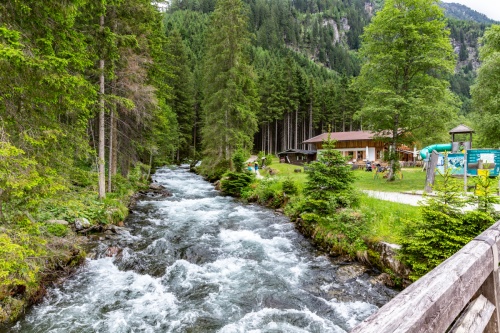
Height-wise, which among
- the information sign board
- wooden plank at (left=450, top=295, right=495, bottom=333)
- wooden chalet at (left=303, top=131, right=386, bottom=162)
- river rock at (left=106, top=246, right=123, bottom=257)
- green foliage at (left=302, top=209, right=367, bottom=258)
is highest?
wooden chalet at (left=303, top=131, right=386, bottom=162)

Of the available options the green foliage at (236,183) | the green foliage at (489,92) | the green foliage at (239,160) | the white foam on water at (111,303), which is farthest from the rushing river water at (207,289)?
the green foliage at (489,92)

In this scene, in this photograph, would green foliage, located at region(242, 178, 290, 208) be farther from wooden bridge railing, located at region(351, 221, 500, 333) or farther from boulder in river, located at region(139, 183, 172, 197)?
wooden bridge railing, located at region(351, 221, 500, 333)

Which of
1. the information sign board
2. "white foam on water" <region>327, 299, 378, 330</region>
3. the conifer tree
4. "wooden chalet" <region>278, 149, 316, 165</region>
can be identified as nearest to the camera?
"white foam on water" <region>327, 299, 378, 330</region>

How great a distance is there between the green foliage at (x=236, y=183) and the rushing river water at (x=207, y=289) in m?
9.10

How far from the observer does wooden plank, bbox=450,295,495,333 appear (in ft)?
6.44

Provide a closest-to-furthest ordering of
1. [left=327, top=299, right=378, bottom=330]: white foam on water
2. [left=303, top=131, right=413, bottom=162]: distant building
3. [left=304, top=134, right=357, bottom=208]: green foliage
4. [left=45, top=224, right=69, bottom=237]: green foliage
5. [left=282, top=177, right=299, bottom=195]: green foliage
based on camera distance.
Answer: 1. [left=327, top=299, right=378, bottom=330]: white foam on water
2. [left=45, top=224, right=69, bottom=237]: green foliage
3. [left=304, top=134, right=357, bottom=208]: green foliage
4. [left=282, top=177, right=299, bottom=195]: green foliage
5. [left=303, top=131, right=413, bottom=162]: distant building

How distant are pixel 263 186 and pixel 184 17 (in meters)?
115

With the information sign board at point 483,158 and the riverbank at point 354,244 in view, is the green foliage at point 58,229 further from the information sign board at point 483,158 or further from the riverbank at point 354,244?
the information sign board at point 483,158

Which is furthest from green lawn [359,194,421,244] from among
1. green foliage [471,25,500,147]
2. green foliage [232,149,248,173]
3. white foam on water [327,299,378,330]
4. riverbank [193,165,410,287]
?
green foliage [471,25,500,147]

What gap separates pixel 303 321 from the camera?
599cm

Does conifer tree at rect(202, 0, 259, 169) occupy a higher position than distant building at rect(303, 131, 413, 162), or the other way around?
conifer tree at rect(202, 0, 259, 169)

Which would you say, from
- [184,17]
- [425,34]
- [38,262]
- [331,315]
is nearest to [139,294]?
[38,262]

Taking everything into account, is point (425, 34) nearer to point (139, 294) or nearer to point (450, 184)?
point (450, 184)

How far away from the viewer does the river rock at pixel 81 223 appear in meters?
10.1
